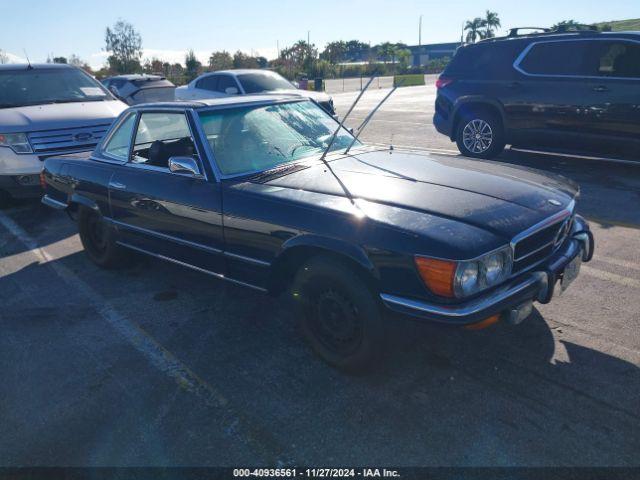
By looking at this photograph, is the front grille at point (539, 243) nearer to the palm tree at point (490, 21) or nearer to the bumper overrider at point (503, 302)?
the bumper overrider at point (503, 302)

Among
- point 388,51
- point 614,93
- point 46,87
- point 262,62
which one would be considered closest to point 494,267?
point 614,93

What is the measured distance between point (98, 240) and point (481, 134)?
6171 millimetres

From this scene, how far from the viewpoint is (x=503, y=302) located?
265 cm

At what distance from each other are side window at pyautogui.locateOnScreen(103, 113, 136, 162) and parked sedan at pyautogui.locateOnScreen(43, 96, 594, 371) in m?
0.02

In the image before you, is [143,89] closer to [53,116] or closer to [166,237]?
[53,116]

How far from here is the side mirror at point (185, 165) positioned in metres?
3.56

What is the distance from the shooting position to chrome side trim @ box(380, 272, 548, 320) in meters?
2.56

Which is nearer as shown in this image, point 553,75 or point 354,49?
point 553,75

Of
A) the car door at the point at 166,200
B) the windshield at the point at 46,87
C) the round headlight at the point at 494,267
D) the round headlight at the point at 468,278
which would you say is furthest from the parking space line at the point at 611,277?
the windshield at the point at 46,87

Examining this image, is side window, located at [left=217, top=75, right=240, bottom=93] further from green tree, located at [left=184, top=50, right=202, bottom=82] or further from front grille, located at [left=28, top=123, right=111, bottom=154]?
green tree, located at [left=184, top=50, right=202, bottom=82]

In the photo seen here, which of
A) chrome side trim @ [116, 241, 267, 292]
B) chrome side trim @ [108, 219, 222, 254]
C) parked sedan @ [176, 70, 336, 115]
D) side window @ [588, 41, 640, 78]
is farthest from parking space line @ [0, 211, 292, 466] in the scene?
parked sedan @ [176, 70, 336, 115]

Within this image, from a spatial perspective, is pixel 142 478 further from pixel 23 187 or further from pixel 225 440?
pixel 23 187

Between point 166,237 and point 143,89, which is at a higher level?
point 143,89

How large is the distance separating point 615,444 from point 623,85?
6.12 metres
